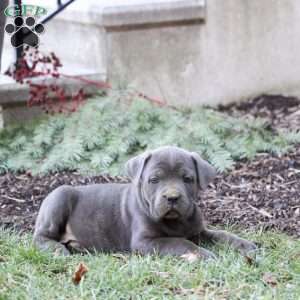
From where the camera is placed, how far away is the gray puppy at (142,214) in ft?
19.0

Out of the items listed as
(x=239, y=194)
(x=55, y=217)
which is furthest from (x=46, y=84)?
(x=55, y=217)

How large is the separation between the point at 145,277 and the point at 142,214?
3.64 feet

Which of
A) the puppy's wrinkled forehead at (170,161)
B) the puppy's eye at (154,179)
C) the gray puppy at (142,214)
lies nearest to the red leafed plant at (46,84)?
the gray puppy at (142,214)

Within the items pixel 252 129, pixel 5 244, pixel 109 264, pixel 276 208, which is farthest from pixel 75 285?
pixel 252 129

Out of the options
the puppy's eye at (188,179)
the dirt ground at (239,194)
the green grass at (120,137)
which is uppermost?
the puppy's eye at (188,179)

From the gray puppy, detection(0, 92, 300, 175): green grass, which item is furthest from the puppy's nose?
detection(0, 92, 300, 175): green grass

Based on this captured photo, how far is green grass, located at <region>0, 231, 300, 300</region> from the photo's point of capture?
4.77 metres

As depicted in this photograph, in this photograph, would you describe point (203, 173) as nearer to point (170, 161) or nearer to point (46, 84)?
point (170, 161)

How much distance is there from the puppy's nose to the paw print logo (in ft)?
12.3

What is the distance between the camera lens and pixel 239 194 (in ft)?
24.1

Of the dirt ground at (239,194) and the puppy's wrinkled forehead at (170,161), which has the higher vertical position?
the puppy's wrinkled forehead at (170,161)

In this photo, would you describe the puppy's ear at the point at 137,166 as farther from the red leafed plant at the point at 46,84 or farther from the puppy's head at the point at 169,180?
the red leafed plant at the point at 46,84

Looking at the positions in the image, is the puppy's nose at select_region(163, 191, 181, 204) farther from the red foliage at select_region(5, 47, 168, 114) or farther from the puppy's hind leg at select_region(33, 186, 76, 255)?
the red foliage at select_region(5, 47, 168, 114)

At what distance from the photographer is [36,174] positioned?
7918mm
